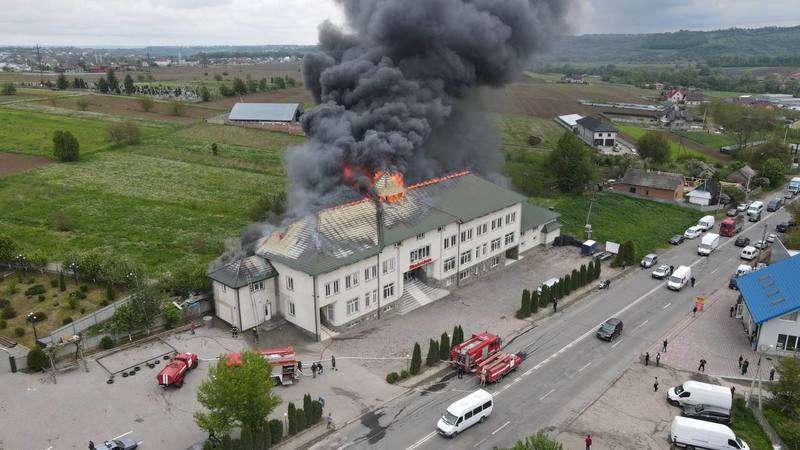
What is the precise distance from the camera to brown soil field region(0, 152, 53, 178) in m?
67.7

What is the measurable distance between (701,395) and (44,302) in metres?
36.4

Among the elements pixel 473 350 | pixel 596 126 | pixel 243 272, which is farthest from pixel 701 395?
pixel 596 126

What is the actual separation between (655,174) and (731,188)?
7.67 metres

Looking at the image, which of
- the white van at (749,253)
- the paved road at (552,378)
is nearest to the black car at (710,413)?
the paved road at (552,378)

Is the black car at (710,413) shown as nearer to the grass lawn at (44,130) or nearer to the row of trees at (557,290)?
the row of trees at (557,290)

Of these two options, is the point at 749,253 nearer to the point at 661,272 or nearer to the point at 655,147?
the point at 661,272

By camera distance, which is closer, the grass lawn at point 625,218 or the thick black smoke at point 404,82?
the thick black smoke at point 404,82

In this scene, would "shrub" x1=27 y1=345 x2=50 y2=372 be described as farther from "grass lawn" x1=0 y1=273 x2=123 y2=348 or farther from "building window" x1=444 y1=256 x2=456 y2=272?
"building window" x1=444 y1=256 x2=456 y2=272

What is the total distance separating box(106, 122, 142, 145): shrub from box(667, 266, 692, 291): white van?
2886 inches

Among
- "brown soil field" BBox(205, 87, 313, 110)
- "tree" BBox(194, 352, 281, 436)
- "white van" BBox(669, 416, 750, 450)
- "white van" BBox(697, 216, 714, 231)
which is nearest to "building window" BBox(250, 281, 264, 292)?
"tree" BBox(194, 352, 281, 436)

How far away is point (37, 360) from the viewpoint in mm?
27609

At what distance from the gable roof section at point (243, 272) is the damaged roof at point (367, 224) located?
0.66 meters

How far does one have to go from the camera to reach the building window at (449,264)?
124 ft

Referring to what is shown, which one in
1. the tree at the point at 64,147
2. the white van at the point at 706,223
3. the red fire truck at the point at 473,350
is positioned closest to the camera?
the red fire truck at the point at 473,350
